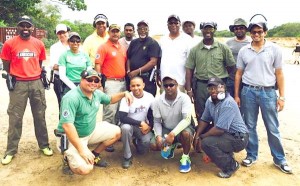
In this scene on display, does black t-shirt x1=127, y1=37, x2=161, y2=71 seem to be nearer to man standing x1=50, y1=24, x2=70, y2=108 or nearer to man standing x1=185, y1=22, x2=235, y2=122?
man standing x1=185, y1=22, x2=235, y2=122

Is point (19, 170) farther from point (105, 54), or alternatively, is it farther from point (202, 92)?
point (202, 92)

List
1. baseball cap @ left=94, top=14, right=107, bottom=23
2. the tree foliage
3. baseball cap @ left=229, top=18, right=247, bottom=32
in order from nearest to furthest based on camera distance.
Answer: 1. baseball cap @ left=229, top=18, right=247, bottom=32
2. baseball cap @ left=94, top=14, right=107, bottom=23
3. the tree foliage

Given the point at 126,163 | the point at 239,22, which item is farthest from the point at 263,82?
the point at 126,163

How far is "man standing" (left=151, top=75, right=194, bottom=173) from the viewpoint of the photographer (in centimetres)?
435

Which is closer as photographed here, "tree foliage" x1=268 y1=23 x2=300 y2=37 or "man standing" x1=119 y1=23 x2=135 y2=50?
"man standing" x1=119 y1=23 x2=135 y2=50

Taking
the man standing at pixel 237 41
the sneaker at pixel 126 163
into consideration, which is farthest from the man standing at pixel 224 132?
the sneaker at pixel 126 163

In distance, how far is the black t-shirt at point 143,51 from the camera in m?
5.03

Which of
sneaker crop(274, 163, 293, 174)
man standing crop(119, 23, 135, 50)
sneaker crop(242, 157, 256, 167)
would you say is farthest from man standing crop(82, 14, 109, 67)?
sneaker crop(274, 163, 293, 174)

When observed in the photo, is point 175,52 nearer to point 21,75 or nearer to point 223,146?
point 223,146

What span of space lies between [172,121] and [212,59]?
1.12m

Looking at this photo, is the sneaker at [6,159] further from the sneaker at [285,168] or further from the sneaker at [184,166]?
the sneaker at [285,168]

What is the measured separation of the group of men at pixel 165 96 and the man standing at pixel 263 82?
0.01 m

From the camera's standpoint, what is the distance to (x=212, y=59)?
4.62 meters

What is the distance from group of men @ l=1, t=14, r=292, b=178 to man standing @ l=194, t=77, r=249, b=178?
1cm
